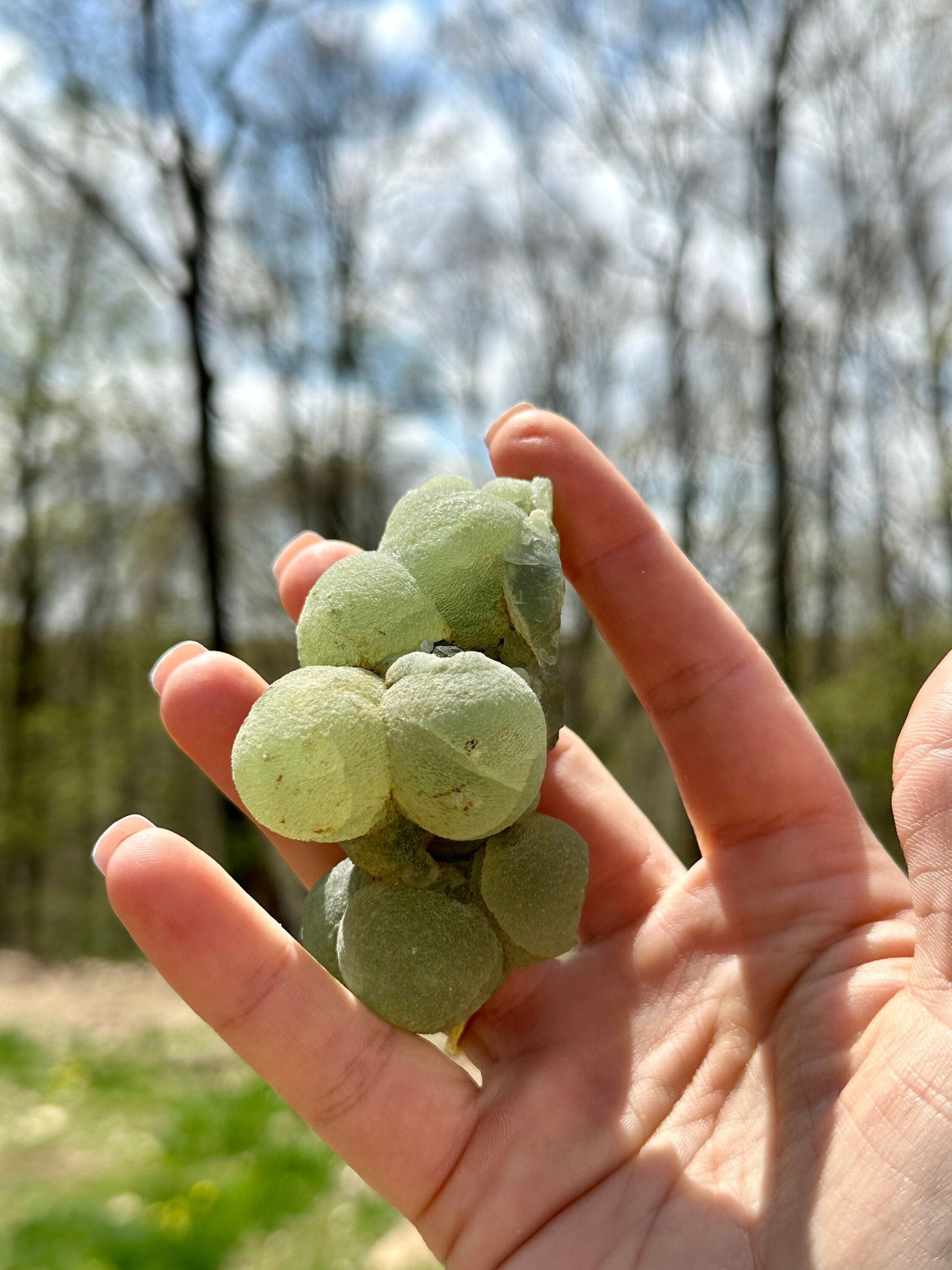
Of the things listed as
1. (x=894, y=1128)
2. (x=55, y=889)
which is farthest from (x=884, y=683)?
(x=55, y=889)

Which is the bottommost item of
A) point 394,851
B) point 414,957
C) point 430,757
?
point 414,957

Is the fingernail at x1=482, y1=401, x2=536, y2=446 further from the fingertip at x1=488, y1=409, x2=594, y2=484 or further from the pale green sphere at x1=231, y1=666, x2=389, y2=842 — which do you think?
the pale green sphere at x1=231, y1=666, x2=389, y2=842

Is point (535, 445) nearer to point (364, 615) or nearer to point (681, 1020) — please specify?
point (364, 615)

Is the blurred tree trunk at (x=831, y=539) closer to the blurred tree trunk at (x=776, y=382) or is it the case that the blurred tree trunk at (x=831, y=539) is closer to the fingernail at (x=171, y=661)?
the blurred tree trunk at (x=776, y=382)

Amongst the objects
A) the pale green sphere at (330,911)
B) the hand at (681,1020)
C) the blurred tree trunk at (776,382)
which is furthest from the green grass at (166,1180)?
the blurred tree trunk at (776,382)

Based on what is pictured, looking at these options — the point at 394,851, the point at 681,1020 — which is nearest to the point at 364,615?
the point at 394,851

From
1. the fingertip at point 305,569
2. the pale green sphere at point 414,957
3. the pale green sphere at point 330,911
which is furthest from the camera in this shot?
the fingertip at point 305,569
